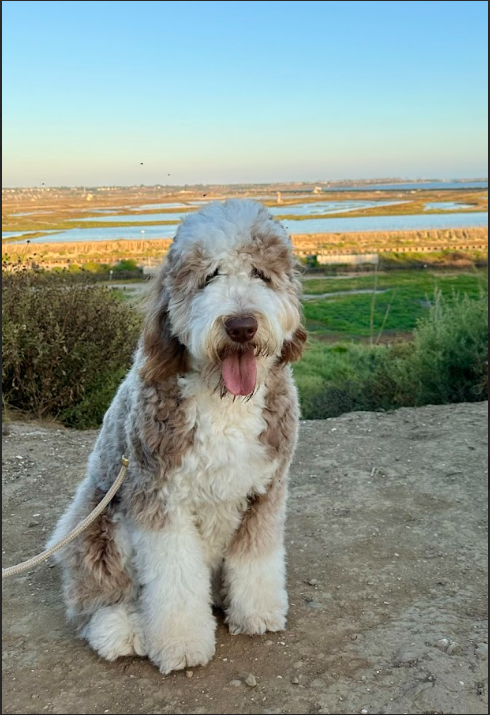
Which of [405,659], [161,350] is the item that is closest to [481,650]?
[405,659]

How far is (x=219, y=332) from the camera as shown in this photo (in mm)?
3039

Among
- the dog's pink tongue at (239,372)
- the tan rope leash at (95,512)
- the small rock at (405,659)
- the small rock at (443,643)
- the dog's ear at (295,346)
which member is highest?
the dog's ear at (295,346)

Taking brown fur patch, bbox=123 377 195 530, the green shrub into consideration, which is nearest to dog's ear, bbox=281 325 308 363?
brown fur patch, bbox=123 377 195 530

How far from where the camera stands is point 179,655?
3562 millimetres

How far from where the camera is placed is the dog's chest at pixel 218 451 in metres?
3.37

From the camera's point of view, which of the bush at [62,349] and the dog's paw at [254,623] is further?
the bush at [62,349]

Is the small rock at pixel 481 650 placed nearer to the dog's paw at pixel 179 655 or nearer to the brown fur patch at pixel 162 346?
the dog's paw at pixel 179 655

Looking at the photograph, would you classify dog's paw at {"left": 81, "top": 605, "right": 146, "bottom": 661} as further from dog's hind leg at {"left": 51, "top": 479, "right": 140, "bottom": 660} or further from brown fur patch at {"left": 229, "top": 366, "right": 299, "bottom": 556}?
brown fur patch at {"left": 229, "top": 366, "right": 299, "bottom": 556}

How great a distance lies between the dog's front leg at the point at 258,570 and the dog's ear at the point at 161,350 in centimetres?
86

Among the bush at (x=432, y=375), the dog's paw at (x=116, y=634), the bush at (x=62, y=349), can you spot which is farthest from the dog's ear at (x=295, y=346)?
the bush at (x=432, y=375)

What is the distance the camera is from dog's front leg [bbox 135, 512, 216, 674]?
347 centimetres

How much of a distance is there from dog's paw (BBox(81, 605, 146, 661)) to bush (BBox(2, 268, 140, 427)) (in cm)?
514

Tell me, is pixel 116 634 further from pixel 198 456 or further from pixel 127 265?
pixel 127 265

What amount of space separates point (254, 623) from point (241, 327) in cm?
189
